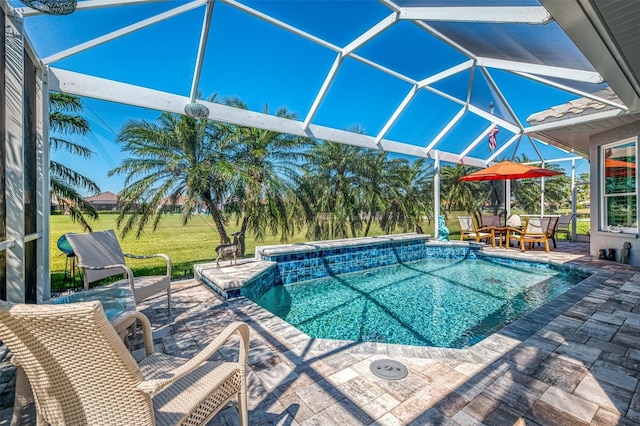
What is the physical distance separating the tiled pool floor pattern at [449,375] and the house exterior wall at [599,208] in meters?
5.15

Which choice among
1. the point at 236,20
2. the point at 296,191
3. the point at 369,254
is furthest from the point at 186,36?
the point at 369,254

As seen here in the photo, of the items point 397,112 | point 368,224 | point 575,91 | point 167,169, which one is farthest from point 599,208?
point 167,169

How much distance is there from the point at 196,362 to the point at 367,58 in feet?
24.2

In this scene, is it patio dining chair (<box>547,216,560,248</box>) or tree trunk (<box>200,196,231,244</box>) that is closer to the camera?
tree trunk (<box>200,196,231,244</box>)

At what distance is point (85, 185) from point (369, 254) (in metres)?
8.45

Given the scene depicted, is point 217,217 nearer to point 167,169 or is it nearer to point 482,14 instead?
point 167,169

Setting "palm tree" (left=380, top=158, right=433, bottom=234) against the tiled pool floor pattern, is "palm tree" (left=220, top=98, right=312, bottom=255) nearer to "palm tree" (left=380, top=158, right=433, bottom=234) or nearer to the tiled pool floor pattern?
the tiled pool floor pattern

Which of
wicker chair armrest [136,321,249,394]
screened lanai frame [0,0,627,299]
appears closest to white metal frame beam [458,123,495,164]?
screened lanai frame [0,0,627,299]

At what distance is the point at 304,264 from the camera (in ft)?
28.2

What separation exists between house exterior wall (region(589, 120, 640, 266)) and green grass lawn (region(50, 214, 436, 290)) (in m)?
9.54

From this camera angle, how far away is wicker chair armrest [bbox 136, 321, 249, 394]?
1539mm

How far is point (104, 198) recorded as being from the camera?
26.1 feet

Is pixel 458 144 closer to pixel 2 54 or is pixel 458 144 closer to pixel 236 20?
pixel 236 20

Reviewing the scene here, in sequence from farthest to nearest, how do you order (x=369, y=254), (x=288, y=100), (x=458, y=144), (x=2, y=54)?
1. (x=458, y=144)
2. (x=369, y=254)
3. (x=288, y=100)
4. (x=2, y=54)
